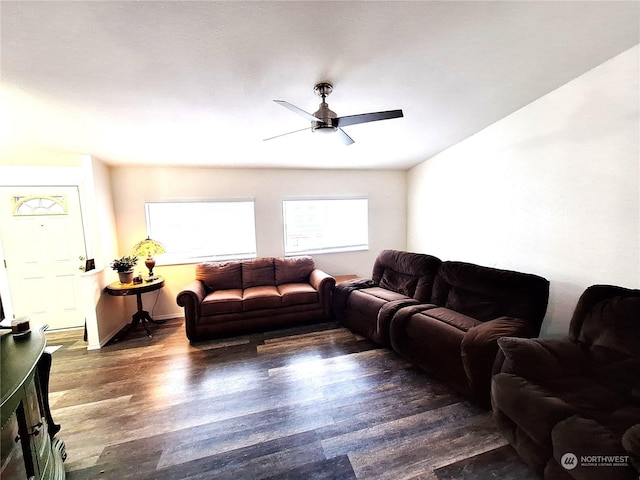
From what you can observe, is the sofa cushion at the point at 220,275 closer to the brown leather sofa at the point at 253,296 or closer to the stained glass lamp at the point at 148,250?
the brown leather sofa at the point at 253,296

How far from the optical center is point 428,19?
1688mm

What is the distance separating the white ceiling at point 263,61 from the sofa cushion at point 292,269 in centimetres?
190

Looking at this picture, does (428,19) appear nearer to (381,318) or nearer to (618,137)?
(618,137)

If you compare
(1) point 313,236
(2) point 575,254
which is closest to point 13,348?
(1) point 313,236

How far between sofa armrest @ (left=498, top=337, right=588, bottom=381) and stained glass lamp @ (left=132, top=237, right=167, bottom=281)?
151 inches

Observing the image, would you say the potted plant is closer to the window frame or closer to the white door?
the white door

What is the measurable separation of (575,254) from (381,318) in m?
1.90

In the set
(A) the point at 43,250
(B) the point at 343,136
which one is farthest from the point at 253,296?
(A) the point at 43,250

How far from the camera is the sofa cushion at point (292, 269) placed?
4051 millimetres

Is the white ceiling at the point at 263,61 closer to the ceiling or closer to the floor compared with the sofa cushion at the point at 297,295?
closer to the ceiling
